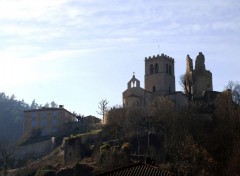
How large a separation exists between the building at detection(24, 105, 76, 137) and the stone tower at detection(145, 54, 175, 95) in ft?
63.8

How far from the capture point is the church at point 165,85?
8438 centimetres

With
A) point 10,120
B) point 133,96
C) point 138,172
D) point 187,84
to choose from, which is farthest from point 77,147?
point 10,120

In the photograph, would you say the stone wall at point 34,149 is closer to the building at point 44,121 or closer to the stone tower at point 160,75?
the building at point 44,121

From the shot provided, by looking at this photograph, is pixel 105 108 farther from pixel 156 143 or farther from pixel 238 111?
pixel 238 111

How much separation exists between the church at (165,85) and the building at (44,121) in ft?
56.6

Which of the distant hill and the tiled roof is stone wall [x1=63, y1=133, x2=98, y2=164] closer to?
the tiled roof

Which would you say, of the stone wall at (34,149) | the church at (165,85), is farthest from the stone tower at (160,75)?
the stone wall at (34,149)

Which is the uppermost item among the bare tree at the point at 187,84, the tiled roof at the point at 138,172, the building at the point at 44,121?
the bare tree at the point at 187,84

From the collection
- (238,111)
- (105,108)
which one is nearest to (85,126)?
(105,108)

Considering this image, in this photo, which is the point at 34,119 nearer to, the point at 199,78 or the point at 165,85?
the point at 165,85

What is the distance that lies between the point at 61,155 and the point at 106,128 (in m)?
10.2

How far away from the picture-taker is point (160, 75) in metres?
92.6

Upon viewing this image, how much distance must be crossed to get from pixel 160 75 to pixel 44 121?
84.8 feet

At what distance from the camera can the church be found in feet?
277
